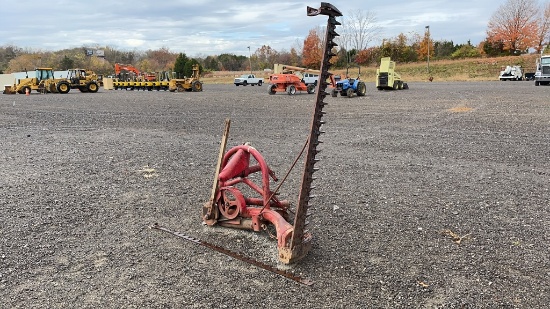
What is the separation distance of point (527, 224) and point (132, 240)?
3862 mm

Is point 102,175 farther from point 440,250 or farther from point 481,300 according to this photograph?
point 481,300

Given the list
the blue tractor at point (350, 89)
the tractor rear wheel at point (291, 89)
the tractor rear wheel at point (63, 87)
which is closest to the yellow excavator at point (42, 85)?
the tractor rear wheel at point (63, 87)

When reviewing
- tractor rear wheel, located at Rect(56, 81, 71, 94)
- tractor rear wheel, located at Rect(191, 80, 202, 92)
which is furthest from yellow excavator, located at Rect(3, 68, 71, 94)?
tractor rear wheel, located at Rect(191, 80, 202, 92)

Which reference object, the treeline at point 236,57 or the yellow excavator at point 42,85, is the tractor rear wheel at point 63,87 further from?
the treeline at point 236,57

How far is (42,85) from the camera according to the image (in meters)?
31.8

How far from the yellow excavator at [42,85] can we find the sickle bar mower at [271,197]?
101 ft

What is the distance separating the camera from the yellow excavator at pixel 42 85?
30967mm

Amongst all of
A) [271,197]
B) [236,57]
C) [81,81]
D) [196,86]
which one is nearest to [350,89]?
[196,86]

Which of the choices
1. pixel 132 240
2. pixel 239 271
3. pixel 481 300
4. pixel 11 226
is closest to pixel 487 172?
pixel 481 300

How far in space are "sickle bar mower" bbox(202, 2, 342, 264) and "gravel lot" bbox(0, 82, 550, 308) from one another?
146mm

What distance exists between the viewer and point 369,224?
4.31m

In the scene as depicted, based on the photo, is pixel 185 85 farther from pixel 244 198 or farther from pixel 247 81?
pixel 244 198

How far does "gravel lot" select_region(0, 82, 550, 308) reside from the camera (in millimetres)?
3047

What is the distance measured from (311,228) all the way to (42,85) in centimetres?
3326
